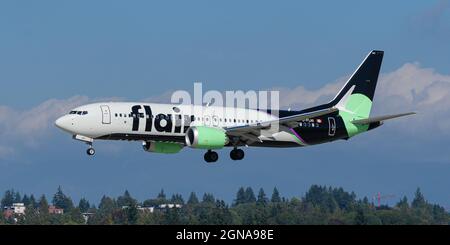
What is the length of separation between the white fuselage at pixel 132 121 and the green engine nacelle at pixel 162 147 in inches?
205

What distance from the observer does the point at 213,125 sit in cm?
8219

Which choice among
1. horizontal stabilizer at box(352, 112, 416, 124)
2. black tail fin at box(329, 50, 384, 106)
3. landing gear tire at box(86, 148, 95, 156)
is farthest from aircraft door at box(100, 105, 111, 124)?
black tail fin at box(329, 50, 384, 106)

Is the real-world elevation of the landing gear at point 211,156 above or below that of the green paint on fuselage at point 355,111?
below

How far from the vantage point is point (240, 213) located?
4407 inches

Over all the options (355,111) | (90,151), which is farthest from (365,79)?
(90,151)

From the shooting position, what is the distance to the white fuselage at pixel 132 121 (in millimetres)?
78250

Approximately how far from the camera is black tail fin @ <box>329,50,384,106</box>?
9417 cm

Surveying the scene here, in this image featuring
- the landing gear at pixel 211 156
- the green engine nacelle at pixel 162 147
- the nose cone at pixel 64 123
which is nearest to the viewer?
the nose cone at pixel 64 123

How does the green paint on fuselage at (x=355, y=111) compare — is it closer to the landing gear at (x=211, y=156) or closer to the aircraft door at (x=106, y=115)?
the landing gear at (x=211, y=156)

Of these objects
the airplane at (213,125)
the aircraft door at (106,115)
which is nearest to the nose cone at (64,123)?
the airplane at (213,125)

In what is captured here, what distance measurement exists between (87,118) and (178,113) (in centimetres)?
693

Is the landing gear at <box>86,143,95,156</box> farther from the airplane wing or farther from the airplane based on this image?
the airplane wing
